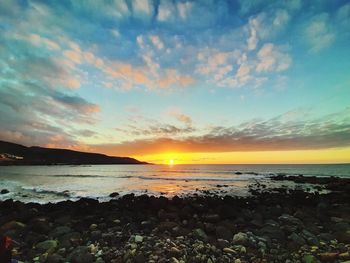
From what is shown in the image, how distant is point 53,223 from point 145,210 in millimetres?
5141

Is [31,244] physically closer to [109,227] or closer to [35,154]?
[109,227]

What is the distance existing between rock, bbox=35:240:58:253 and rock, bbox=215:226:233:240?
6.04m

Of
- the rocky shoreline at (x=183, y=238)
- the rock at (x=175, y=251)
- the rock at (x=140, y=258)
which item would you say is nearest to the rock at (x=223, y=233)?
the rocky shoreline at (x=183, y=238)

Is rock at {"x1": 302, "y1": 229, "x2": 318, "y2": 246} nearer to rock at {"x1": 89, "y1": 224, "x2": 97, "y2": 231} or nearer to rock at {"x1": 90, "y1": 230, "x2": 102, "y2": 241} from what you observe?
rock at {"x1": 90, "y1": 230, "x2": 102, "y2": 241}

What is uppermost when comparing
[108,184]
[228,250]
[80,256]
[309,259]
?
[309,259]

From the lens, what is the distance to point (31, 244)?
325 inches

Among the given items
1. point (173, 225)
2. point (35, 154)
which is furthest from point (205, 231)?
point (35, 154)

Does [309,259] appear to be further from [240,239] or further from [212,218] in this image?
[212,218]

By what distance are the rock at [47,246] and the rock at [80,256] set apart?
97 cm

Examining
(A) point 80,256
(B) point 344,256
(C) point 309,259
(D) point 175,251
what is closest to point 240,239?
(C) point 309,259

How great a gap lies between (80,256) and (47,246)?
1815 mm

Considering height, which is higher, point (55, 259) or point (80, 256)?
point (80, 256)

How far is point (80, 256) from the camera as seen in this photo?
6883 mm

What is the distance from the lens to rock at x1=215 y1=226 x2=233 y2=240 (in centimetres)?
868
